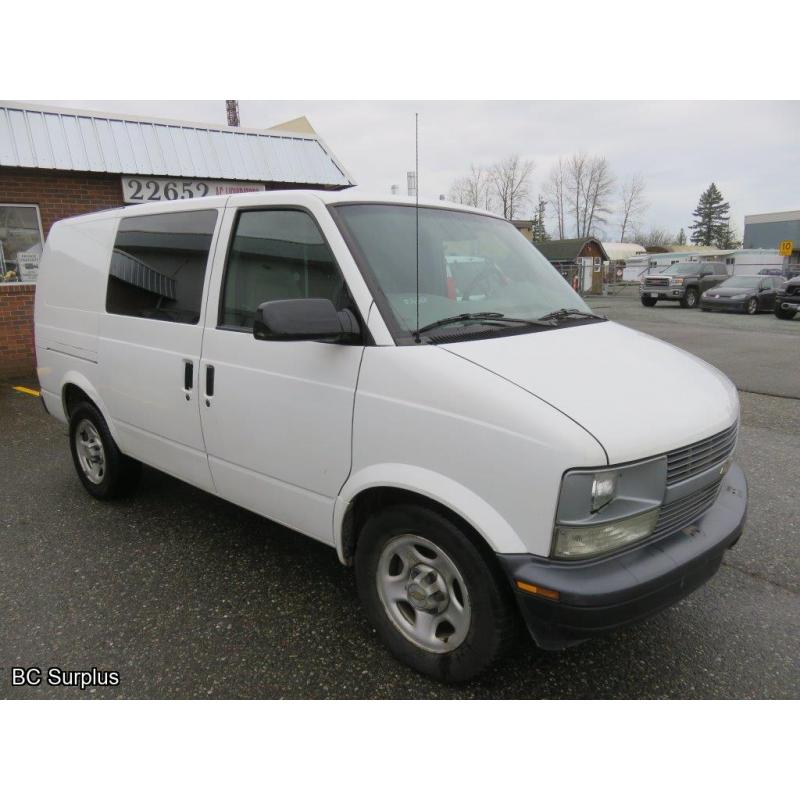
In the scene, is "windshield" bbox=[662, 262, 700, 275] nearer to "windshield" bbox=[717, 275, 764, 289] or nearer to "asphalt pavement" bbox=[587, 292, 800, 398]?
"windshield" bbox=[717, 275, 764, 289]

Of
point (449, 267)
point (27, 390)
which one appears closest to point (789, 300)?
point (449, 267)

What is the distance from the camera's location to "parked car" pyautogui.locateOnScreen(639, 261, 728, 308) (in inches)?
1011

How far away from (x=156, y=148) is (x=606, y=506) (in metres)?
9.97

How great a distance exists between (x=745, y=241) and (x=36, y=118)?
66351 millimetres

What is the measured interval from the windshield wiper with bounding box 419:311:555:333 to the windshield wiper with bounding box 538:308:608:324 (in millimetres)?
64

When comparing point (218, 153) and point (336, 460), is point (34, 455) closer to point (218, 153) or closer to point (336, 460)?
point (336, 460)

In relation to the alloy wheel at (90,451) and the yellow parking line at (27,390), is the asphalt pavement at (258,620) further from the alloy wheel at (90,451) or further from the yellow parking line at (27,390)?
the yellow parking line at (27,390)

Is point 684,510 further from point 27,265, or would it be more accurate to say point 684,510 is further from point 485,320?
Result: point 27,265

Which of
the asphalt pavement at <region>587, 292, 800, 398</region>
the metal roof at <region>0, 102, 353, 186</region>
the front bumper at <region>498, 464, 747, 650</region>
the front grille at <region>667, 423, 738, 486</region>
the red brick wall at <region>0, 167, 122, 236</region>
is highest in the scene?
the metal roof at <region>0, 102, 353, 186</region>

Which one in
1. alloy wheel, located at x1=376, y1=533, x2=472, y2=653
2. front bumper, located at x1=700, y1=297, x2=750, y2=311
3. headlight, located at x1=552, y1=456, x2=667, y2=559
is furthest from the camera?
front bumper, located at x1=700, y1=297, x2=750, y2=311

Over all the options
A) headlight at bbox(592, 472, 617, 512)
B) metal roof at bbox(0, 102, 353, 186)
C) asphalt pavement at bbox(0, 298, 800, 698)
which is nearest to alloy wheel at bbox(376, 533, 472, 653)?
asphalt pavement at bbox(0, 298, 800, 698)

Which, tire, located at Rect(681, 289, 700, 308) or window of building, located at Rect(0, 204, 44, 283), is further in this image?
tire, located at Rect(681, 289, 700, 308)

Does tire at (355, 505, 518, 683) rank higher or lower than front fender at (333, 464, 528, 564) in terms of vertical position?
lower

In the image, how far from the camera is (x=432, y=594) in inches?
97.9
